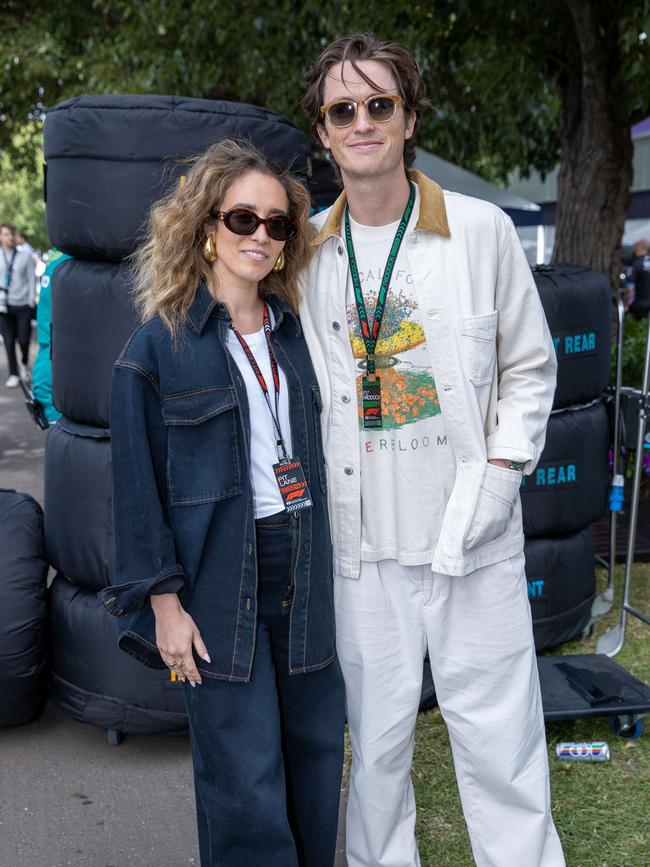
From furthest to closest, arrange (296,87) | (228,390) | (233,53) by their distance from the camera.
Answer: (296,87), (233,53), (228,390)

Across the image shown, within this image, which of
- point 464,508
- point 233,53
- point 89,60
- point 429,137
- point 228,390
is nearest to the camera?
point 228,390

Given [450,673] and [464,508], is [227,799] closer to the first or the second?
[450,673]

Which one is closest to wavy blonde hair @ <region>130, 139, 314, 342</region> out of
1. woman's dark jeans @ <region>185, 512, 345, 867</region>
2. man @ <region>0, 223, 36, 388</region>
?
woman's dark jeans @ <region>185, 512, 345, 867</region>

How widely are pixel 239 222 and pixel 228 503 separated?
2.06 ft

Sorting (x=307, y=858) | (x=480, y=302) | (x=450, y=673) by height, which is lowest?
(x=307, y=858)

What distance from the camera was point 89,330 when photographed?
3.62 metres

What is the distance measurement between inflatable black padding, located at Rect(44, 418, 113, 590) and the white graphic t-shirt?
57.9 inches

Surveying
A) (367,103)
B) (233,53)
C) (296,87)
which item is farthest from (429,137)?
(367,103)

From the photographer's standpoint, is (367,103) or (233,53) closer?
(367,103)

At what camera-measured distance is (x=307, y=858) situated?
2.55m

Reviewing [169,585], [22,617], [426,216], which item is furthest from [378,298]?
[22,617]

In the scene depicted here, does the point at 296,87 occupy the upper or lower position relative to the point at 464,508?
upper

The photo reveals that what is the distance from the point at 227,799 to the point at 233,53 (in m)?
8.53

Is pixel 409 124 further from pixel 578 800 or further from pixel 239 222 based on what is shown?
pixel 578 800
